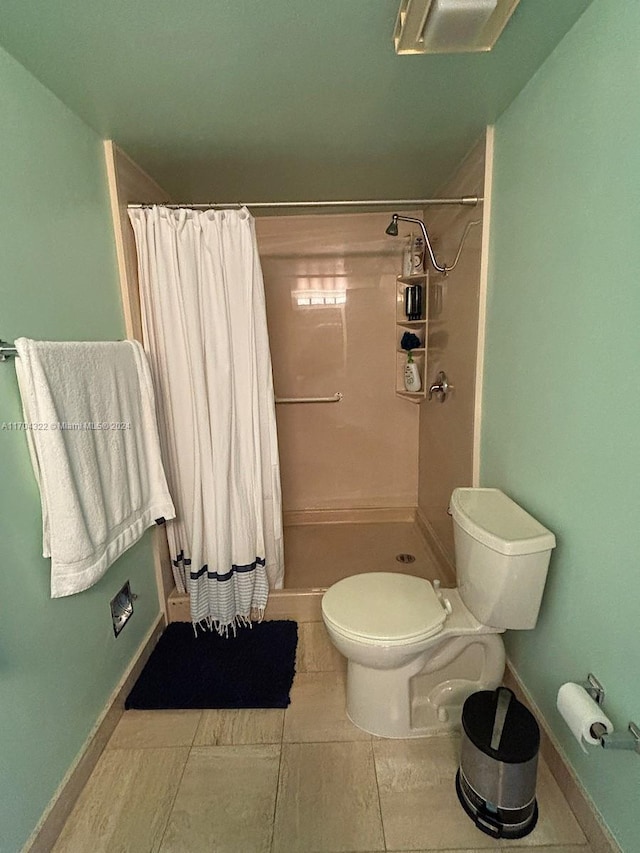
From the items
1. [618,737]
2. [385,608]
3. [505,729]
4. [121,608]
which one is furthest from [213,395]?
[618,737]

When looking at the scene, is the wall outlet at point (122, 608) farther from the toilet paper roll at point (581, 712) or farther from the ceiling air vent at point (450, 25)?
the ceiling air vent at point (450, 25)

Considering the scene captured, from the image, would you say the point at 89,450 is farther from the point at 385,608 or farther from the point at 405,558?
the point at 405,558

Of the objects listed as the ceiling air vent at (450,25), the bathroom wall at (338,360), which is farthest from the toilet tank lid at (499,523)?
the bathroom wall at (338,360)

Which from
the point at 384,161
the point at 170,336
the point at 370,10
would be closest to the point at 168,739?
the point at 170,336

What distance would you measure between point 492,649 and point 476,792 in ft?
1.35

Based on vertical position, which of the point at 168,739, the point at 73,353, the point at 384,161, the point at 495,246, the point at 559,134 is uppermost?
the point at 384,161

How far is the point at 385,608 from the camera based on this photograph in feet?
4.67

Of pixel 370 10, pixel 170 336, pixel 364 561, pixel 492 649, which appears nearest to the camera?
pixel 370 10

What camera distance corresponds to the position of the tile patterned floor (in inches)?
44.9

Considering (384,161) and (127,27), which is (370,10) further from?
(384,161)

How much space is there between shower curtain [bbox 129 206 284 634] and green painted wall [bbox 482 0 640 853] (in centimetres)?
101

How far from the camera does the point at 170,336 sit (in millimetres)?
1715

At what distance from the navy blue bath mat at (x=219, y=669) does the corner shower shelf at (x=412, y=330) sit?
1.60 m

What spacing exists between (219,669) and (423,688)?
33.2 inches
